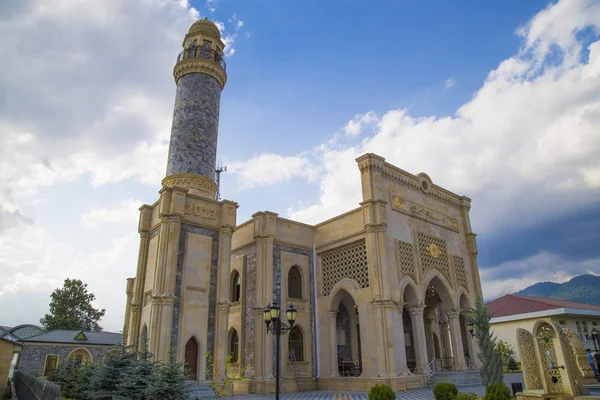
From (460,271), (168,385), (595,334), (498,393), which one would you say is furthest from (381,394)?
→ (595,334)

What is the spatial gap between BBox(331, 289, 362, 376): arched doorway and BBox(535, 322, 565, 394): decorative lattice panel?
11.6 meters

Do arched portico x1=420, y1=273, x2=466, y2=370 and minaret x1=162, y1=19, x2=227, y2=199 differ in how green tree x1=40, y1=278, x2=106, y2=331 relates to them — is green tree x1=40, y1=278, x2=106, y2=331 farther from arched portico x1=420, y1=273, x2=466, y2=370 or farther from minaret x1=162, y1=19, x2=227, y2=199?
arched portico x1=420, y1=273, x2=466, y2=370

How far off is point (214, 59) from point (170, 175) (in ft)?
25.9

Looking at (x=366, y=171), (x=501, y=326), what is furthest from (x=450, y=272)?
(x=501, y=326)

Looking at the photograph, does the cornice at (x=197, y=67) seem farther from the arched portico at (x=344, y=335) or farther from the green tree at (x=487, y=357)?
the green tree at (x=487, y=357)

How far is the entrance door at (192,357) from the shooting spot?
57.5 ft

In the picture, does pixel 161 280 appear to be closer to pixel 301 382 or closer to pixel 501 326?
pixel 301 382

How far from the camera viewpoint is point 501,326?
33.6 meters

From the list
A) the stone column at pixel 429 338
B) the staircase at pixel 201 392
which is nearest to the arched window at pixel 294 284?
the staircase at pixel 201 392

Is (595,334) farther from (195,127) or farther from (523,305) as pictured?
(195,127)

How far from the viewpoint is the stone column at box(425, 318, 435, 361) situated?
23.8m

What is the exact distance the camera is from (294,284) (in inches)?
887

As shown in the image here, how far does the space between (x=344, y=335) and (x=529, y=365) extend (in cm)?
1283

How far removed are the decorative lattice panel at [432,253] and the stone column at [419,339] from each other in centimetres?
238
